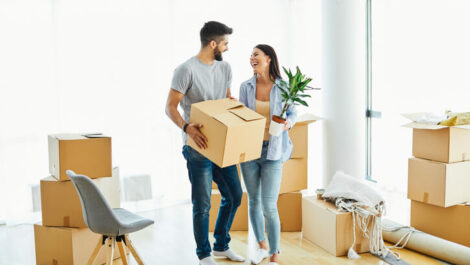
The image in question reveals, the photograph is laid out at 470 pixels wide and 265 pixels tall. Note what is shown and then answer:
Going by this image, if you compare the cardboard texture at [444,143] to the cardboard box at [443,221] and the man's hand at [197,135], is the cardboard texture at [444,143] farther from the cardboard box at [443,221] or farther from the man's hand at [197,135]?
the man's hand at [197,135]

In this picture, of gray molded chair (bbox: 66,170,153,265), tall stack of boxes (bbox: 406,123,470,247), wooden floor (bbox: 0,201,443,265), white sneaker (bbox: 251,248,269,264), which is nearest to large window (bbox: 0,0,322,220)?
wooden floor (bbox: 0,201,443,265)

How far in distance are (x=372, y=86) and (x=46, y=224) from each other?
2841mm

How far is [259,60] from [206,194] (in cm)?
82

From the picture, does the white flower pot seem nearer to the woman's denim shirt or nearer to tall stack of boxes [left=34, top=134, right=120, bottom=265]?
the woman's denim shirt

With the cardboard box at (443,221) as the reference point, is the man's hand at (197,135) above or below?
above

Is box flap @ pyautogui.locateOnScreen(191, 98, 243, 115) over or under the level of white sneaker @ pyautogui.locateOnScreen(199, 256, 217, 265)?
over

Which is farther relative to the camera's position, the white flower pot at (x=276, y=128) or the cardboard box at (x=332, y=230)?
the cardboard box at (x=332, y=230)

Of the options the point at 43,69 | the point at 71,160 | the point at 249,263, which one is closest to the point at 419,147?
the point at 249,263

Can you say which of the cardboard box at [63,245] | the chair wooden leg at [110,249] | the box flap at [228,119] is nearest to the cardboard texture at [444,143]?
the box flap at [228,119]

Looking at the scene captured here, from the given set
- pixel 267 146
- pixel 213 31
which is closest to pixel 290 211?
pixel 267 146

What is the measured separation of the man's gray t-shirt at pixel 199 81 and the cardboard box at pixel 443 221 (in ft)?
Result: 5.17

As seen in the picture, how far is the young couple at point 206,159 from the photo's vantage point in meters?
2.65

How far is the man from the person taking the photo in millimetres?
2627

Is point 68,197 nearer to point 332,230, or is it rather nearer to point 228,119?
point 228,119
